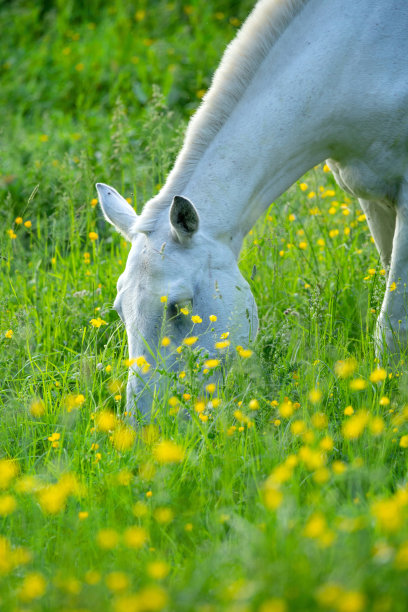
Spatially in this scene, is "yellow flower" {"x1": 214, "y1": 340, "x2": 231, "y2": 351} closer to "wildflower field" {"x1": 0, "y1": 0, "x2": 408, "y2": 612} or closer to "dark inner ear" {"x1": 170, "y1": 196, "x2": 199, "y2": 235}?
"wildflower field" {"x1": 0, "y1": 0, "x2": 408, "y2": 612}

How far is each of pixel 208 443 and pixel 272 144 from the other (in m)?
1.44

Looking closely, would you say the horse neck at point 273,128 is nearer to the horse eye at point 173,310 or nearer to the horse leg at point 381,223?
the horse eye at point 173,310

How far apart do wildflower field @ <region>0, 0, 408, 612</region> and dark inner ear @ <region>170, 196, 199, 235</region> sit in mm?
399

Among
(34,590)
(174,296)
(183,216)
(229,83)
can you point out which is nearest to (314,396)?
(174,296)

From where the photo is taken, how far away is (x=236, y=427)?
116 inches

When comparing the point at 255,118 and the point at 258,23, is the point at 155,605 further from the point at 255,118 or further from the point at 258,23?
the point at 258,23

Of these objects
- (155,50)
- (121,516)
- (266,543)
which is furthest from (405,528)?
(155,50)

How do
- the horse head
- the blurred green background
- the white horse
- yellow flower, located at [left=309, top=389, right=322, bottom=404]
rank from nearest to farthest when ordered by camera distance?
yellow flower, located at [left=309, top=389, right=322, bottom=404]
the horse head
the white horse
the blurred green background

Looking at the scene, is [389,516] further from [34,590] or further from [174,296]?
[174,296]

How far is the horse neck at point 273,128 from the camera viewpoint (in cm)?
336

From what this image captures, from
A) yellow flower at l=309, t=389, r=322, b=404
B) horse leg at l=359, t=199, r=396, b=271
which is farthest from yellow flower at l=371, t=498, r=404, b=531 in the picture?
horse leg at l=359, t=199, r=396, b=271

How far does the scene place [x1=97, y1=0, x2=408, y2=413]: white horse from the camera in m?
3.24

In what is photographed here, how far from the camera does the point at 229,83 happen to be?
3.46 metres

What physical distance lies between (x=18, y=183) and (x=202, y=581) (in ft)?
16.0
